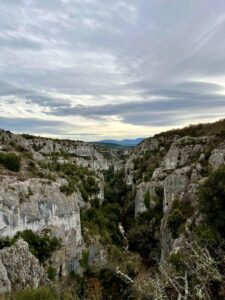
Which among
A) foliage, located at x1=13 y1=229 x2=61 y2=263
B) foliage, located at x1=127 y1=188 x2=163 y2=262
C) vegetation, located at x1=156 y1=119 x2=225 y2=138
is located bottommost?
foliage, located at x1=127 y1=188 x2=163 y2=262

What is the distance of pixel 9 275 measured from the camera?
22938mm

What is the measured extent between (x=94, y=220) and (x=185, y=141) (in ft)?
61.1

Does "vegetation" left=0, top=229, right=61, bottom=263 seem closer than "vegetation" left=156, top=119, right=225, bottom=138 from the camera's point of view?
Yes

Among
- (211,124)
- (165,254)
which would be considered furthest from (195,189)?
(211,124)

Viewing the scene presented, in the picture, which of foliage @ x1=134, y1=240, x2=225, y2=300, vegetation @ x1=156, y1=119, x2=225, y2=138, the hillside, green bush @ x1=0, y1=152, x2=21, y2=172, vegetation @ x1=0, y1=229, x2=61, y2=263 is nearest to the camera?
foliage @ x1=134, y1=240, x2=225, y2=300

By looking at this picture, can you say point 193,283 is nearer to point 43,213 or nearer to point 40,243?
point 40,243

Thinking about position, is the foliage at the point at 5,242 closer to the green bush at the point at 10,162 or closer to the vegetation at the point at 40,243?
the vegetation at the point at 40,243

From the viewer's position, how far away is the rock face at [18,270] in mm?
22119

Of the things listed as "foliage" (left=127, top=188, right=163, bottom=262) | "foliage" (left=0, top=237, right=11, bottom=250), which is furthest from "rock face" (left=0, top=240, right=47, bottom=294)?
"foliage" (left=127, top=188, right=163, bottom=262)

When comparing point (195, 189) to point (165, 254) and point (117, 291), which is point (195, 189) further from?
point (117, 291)

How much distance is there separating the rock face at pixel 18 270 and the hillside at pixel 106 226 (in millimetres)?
59

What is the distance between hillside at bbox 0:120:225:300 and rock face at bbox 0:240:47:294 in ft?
0.19

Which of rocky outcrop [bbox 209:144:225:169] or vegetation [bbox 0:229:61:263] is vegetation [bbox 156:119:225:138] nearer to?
rocky outcrop [bbox 209:144:225:169]

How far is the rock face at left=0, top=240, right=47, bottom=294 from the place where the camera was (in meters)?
22.1
